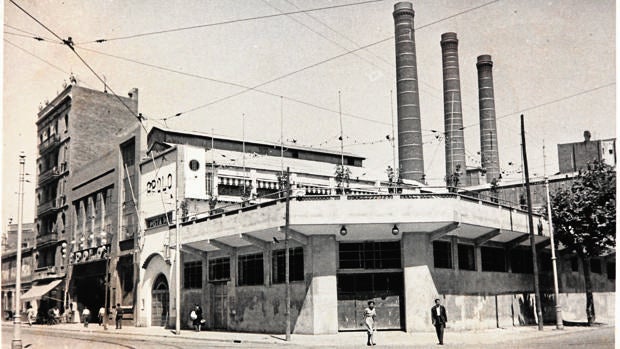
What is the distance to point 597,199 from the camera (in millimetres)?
33469

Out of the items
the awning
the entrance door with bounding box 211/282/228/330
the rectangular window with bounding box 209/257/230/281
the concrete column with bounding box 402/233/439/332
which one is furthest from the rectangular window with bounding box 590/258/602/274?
the awning

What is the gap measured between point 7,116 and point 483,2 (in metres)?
16.0

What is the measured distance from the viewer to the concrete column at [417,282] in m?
29.1

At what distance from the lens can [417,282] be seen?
29.4m

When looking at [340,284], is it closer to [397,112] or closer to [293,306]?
[293,306]

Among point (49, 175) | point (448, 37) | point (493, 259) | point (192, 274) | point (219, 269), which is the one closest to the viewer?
point (493, 259)

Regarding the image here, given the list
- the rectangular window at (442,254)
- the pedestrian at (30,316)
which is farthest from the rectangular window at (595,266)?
the pedestrian at (30,316)

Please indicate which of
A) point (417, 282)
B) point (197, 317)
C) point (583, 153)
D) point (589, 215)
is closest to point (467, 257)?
point (417, 282)

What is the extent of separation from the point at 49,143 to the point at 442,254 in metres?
43.6

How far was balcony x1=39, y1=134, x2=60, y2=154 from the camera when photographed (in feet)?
197

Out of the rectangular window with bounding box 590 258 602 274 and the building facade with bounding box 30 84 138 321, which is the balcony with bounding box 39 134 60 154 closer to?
the building facade with bounding box 30 84 138 321

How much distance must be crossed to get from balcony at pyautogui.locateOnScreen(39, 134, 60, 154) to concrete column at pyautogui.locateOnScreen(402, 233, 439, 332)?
40655mm

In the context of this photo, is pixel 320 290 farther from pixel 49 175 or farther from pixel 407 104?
pixel 49 175

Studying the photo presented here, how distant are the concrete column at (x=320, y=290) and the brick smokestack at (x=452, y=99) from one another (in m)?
34.9
